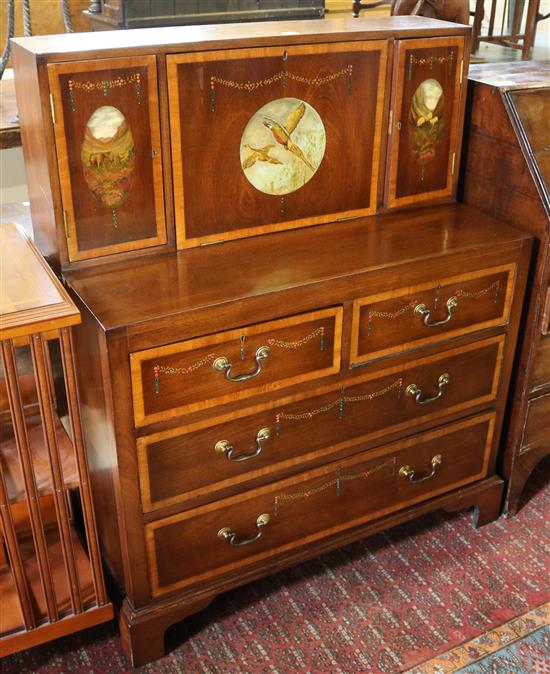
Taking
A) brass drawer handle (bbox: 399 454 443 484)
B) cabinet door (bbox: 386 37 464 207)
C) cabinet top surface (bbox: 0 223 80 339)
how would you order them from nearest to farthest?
cabinet top surface (bbox: 0 223 80 339) → cabinet door (bbox: 386 37 464 207) → brass drawer handle (bbox: 399 454 443 484)

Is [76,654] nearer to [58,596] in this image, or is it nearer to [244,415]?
[58,596]

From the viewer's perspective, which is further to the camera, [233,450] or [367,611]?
[367,611]

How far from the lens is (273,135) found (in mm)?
1840

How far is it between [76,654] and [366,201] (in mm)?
1348

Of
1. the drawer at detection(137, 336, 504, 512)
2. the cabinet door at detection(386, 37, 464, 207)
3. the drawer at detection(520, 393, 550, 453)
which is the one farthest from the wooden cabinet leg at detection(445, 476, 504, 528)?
the cabinet door at detection(386, 37, 464, 207)

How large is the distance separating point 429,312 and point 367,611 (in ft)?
2.63

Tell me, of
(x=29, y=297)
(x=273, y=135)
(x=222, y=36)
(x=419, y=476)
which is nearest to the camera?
(x=29, y=297)

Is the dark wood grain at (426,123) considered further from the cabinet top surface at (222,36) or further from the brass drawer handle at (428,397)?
the brass drawer handle at (428,397)

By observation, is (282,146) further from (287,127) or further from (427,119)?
(427,119)

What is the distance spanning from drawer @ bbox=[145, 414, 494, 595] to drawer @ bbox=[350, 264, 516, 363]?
0.30 m

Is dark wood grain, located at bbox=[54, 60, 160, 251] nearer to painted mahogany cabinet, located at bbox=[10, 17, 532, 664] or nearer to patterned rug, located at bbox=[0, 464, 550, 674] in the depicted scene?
painted mahogany cabinet, located at bbox=[10, 17, 532, 664]

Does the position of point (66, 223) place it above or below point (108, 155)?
below

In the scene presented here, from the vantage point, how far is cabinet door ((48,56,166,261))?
5.17ft

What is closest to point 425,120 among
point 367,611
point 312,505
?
point 312,505
